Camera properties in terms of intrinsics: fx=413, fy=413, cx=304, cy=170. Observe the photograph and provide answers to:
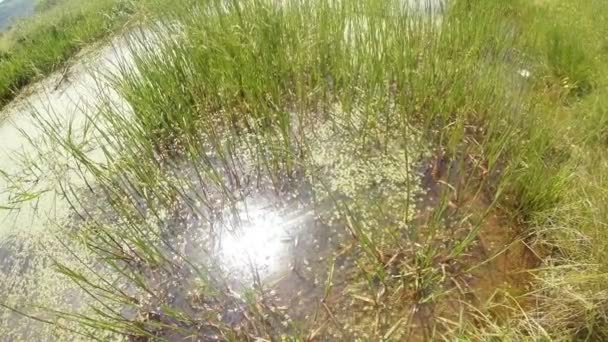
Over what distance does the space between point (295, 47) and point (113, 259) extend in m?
1.53

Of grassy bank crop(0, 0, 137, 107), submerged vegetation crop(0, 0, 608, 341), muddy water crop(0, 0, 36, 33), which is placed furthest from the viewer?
muddy water crop(0, 0, 36, 33)

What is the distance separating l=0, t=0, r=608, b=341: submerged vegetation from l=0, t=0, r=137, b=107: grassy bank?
1690 mm

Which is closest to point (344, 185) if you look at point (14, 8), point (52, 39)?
point (52, 39)

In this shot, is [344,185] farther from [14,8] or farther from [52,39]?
[14,8]

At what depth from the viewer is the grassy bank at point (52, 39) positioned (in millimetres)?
4133

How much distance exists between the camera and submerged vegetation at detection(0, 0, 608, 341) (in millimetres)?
1557

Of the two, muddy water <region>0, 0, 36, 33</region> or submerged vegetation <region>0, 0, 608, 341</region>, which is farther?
muddy water <region>0, 0, 36, 33</region>

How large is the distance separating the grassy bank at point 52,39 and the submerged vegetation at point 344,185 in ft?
5.55

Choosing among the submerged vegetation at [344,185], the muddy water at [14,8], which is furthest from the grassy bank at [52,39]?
the muddy water at [14,8]

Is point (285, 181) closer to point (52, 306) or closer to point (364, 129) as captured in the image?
point (364, 129)

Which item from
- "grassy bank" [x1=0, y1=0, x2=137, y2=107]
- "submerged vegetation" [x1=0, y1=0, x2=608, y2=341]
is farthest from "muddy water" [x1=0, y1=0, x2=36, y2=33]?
"submerged vegetation" [x1=0, y1=0, x2=608, y2=341]

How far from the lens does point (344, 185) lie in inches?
80.8

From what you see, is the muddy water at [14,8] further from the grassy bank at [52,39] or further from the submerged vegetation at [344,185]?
the submerged vegetation at [344,185]

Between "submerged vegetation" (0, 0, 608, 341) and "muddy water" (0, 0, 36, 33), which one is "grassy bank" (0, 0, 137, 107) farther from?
"muddy water" (0, 0, 36, 33)
